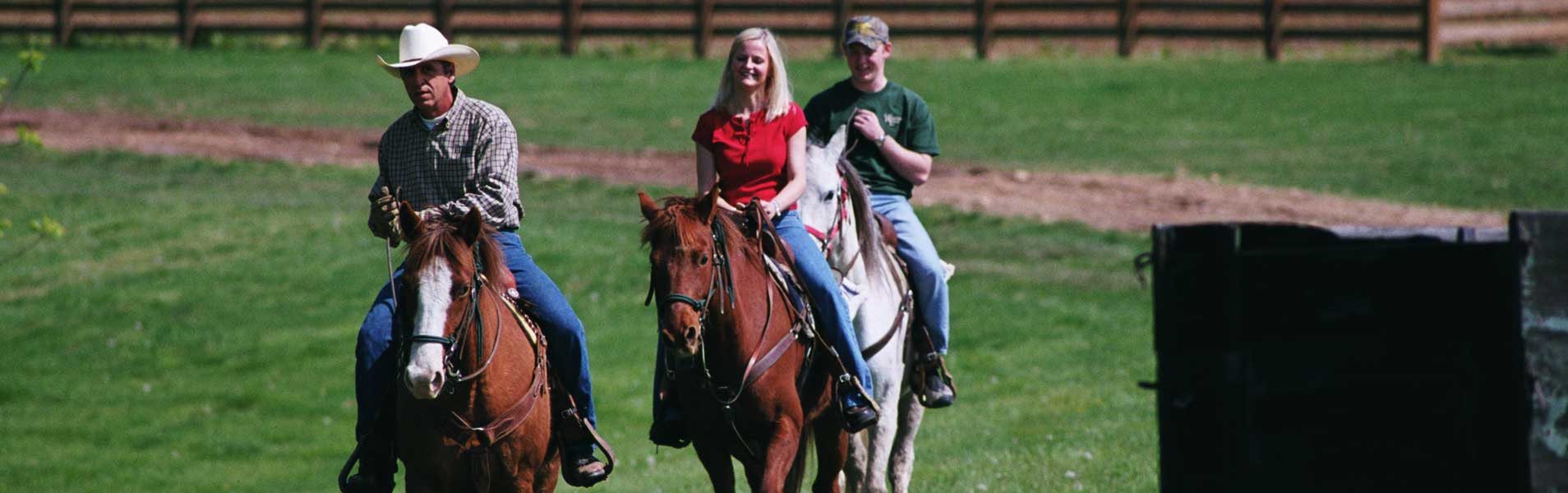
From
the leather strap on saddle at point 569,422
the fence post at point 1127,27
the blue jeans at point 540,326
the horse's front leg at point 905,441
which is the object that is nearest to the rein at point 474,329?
the blue jeans at point 540,326

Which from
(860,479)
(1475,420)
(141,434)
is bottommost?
(141,434)

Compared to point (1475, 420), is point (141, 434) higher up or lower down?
lower down

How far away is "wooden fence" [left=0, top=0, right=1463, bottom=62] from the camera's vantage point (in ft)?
109

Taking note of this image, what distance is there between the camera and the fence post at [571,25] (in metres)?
36.7

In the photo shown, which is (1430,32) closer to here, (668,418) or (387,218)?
(668,418)

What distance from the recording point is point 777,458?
6.96 m

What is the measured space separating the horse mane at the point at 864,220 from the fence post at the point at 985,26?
2703 centimetres

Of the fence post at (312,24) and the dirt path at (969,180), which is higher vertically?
the fence post at (312,24)

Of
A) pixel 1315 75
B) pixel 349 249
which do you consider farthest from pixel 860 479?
pixel 1315 75

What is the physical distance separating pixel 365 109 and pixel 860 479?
78.2ft

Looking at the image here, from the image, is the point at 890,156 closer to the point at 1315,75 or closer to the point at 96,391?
the point at 96,391

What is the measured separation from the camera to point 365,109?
30.4 meters

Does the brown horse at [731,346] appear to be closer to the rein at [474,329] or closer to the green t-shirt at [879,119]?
the rein at [474,329]

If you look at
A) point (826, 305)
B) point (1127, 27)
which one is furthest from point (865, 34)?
point (1127, 27)
